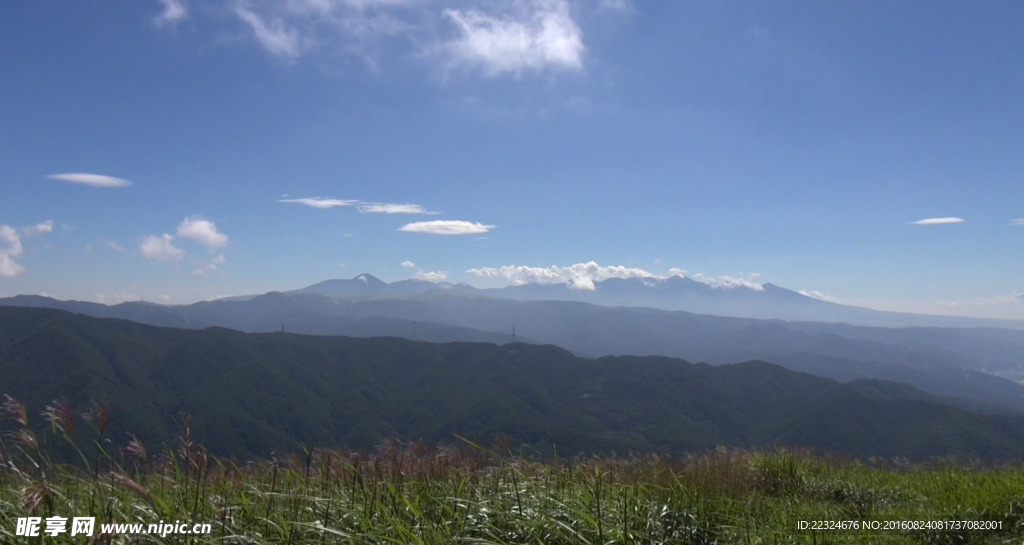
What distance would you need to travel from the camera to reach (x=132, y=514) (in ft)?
13.9

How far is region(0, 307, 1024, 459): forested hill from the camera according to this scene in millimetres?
116219

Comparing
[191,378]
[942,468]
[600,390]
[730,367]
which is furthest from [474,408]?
[942,468]

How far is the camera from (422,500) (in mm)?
4922

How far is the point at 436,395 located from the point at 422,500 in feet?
521

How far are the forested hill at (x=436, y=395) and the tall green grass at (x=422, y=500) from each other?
94.2 m

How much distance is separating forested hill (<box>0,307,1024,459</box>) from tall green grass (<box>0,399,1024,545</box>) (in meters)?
94.2

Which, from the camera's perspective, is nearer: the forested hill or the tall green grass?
the tall green grass

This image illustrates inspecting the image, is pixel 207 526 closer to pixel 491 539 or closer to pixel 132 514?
pixel 132 514

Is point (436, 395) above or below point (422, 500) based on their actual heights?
below

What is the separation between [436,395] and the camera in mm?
159875

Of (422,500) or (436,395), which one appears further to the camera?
(436,395)

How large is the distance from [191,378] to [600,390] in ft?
327

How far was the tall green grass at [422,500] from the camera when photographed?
4035mm

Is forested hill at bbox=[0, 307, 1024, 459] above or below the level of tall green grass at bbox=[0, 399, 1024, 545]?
below
